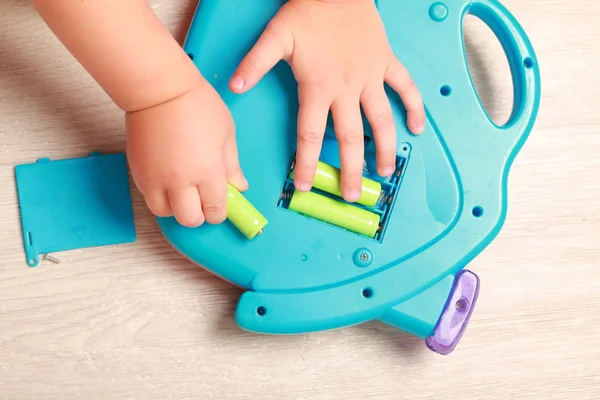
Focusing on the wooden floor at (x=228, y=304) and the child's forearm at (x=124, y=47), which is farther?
the wooden floor at (x=228, y=304)

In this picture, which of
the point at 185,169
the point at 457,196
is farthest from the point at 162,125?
the point at 457,196

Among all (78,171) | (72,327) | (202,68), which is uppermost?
(202,68)

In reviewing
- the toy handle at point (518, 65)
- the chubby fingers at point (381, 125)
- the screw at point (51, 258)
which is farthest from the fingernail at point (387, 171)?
the screw at point (51, 258)

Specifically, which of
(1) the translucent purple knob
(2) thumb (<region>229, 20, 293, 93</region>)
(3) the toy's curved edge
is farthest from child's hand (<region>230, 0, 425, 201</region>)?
(3) the toy's curved edge

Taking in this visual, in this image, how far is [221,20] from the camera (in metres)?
0.56

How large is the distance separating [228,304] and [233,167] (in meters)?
0.15

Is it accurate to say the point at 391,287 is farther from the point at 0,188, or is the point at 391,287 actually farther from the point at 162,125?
the point at 0,188

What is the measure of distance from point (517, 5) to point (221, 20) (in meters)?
0.31

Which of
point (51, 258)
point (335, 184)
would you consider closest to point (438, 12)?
point (335, 184)

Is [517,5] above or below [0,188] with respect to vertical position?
above

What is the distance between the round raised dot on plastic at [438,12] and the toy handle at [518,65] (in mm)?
28

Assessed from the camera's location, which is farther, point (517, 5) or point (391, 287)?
point (517, 5)

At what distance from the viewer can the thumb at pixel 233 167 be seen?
1.65ft

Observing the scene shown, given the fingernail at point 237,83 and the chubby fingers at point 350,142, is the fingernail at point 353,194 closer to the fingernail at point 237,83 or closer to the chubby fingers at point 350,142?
the chubby fingers at point 350,142
